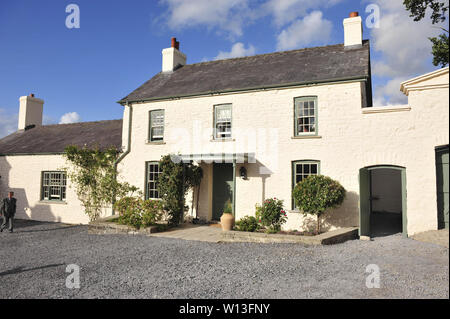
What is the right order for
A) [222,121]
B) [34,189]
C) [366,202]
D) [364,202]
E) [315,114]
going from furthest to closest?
[34,189]
[222,121]
[315,114]
[366,202]
[364,202]

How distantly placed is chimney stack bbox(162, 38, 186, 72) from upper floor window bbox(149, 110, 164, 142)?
150 inches

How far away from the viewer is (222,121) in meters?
12.8

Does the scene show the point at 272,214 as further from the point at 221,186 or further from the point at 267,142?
the point at 221,186

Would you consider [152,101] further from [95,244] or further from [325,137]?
[325,137]

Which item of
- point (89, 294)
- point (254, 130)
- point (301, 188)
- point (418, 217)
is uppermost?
point (254, 130)

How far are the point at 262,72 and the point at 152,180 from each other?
702 centimetres

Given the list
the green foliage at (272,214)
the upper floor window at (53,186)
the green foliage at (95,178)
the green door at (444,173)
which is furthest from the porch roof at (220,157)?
the green door at (444,173)

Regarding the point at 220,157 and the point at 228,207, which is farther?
the point at 228,207

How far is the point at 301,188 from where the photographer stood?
1003 cm

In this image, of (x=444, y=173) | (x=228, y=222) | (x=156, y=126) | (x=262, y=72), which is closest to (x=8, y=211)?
(x=156, y=126)

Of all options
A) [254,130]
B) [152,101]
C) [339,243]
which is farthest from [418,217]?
[152,101]

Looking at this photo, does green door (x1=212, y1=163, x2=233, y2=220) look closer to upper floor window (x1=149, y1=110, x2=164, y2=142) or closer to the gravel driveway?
upper floor window (x1=149, y1=110, x2=164, y2=142)

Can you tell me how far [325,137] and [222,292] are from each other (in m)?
7.43

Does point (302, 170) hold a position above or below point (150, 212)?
above
